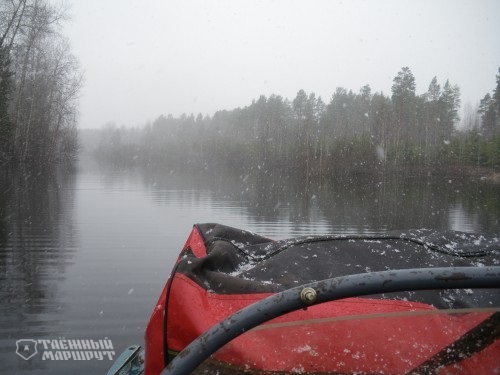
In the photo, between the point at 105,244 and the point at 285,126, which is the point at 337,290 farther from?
the point at 285,126

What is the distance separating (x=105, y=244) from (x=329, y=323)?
8062 mm

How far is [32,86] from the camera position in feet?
Result: 109

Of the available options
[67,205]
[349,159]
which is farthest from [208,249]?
[349,159]

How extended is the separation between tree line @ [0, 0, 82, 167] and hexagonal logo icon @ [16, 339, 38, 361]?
26.5 meters

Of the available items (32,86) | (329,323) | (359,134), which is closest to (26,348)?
(329,323)

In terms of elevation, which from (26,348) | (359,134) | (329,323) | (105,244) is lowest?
(105,244)

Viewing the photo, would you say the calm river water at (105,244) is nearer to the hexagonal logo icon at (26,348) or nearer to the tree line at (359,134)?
the hexagonal logo icon at (26,348)

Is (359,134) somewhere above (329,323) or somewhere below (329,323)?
above

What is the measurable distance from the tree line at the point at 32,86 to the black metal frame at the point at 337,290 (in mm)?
29270

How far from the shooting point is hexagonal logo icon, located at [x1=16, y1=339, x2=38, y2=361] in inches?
141

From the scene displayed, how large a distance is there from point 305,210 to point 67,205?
350 inches

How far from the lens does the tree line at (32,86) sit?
2562 centimetres

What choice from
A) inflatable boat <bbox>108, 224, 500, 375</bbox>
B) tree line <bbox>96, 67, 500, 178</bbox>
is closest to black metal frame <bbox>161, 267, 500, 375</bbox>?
inflatable boat <bbox>108, 224, 500, 375</bbox>

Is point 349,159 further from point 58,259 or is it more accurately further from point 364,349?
point 364,349
